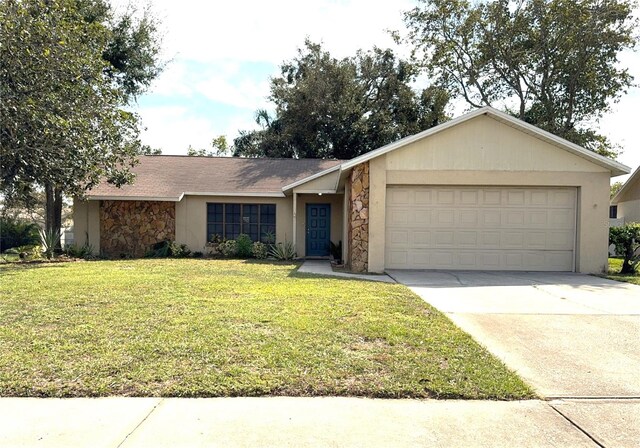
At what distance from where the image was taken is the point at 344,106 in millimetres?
28031

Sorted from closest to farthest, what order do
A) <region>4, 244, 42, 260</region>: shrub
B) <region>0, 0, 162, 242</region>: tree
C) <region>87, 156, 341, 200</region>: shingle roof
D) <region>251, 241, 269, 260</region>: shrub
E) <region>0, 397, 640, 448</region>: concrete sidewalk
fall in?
<region>0, 397, 640, 448</region>: concrete sidewalk
<region>0, 0, 162, 242</region>: tree
<region>4, 244, 42, 260</region>: shrub
<region>251, 241, 269, 260</region>: shrub
<region>87, 156, 341, 200</region>: shingle roof

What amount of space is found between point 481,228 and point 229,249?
9.03 metres

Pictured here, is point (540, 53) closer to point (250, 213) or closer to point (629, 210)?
point (629, 210)

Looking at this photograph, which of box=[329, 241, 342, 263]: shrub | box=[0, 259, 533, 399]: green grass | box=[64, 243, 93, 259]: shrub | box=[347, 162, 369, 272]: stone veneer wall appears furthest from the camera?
box=[329, 241, 342, 263]: shrub

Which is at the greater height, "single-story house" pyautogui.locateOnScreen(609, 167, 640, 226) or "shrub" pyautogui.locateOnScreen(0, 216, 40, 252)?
"single-story house" pyautogui.locateOnScreen(609, 167, 640, 226)

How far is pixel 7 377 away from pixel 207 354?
5.75ft

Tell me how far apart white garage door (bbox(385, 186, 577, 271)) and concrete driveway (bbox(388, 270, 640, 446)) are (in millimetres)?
1630

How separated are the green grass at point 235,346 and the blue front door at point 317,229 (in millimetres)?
8653

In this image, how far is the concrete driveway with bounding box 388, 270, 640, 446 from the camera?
3568 millimetres

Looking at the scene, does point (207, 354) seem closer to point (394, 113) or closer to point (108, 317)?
point (108, 317)

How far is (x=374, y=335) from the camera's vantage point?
5.28 m

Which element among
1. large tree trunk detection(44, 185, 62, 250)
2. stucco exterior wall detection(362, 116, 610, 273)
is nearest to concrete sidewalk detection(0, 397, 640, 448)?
stucco exterior wall detection(362, 116, 610, 273)

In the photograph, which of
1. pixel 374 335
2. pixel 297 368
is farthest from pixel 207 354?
pixel 374 335

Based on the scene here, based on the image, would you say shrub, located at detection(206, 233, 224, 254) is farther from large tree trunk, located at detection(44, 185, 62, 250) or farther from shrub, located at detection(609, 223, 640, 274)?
shrub, located at detection(609, 223, 640, 274)
